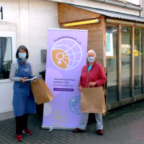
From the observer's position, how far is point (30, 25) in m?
7.05

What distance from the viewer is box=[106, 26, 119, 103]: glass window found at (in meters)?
6.99

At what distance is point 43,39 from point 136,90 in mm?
3436

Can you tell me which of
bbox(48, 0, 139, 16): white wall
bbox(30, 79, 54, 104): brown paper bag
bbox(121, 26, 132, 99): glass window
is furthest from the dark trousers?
bbox(48, 0, 139, 16): white wall

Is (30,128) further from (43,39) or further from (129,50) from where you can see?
(129,50)

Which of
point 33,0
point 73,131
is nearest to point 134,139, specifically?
point 73,131

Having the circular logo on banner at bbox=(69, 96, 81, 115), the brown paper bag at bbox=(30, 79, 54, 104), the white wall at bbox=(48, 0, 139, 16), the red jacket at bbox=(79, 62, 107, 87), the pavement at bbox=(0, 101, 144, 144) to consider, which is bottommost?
the pavement at bbox=(0, 101, 144, 144)

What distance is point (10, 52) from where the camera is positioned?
6.75 meters

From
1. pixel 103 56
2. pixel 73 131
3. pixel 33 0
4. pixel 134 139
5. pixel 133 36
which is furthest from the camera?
pixel 133 36

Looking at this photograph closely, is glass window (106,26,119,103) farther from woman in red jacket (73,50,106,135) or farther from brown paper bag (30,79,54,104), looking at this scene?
brown paper bag (30,79,54,104)

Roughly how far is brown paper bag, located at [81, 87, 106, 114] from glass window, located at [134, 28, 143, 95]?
346 cm

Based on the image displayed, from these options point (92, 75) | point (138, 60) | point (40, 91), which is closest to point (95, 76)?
point (92, 75)

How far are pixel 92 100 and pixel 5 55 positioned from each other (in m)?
2.84

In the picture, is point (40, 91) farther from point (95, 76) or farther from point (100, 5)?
point (100, 5)

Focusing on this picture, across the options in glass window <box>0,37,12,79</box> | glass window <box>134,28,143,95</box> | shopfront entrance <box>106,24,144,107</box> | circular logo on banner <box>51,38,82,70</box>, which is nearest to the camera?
circular logo on banner <box>51,38,82,70</box>
